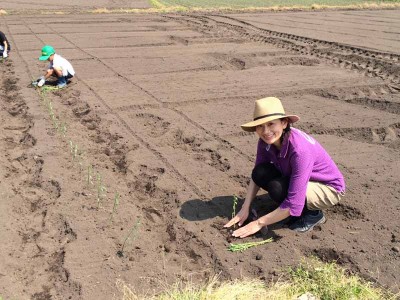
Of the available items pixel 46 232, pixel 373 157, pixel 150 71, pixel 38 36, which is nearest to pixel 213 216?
pixel 46 232

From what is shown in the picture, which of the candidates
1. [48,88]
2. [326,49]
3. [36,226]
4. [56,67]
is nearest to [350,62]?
[326,49]

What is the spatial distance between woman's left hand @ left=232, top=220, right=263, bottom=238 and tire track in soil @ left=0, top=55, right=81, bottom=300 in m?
1.27

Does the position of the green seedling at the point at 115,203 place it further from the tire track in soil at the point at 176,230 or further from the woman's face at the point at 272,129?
the woman's face at the point at 272,129

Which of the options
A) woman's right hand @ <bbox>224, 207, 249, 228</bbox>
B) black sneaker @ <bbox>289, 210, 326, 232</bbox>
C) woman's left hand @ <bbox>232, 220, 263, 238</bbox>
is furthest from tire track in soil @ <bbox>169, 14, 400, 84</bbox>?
woman's left hand @ <bbox>232, 220, 263, 238</bbox>

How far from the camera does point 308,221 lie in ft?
11.9

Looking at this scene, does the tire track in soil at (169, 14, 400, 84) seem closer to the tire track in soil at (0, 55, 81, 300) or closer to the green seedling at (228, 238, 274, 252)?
the green seedling at (228, 238, 274, 252)

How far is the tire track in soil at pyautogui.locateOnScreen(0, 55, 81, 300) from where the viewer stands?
303cm

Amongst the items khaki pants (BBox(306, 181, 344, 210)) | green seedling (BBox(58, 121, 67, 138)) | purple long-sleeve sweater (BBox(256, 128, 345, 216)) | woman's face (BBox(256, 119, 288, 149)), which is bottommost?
green seedling (BBox(58, 121, 67, 138))

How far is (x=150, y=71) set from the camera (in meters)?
8.49

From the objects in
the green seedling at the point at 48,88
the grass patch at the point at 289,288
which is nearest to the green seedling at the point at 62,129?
the green seedling at the point at 48,88

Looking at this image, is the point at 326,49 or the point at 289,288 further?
the point at 326,49

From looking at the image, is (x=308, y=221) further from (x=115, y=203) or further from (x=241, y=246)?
(x=115, y=203)

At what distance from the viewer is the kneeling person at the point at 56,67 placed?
22.9 feet

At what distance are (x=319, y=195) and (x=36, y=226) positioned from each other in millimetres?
2372
